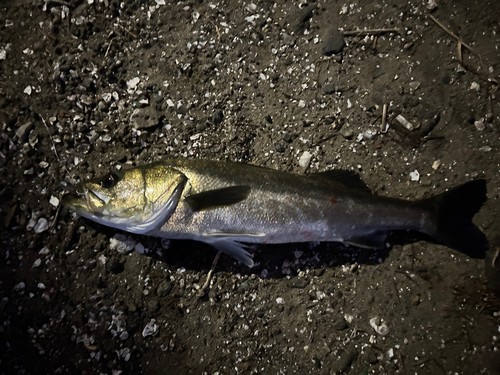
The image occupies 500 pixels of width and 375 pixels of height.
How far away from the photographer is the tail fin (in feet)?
9.20

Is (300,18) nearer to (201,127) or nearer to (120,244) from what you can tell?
(201,127)

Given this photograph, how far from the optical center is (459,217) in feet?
9.29

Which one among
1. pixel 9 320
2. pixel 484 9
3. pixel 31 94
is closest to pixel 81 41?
pixel 31 94

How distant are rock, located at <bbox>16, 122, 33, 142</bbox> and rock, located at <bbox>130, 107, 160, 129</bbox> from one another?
1.16 metres

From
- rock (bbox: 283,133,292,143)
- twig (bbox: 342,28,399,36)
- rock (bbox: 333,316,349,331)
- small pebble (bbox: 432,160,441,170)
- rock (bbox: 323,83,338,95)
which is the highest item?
twig (bbox: 342,28,399,36)

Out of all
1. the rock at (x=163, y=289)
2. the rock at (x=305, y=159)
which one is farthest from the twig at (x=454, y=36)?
the rock at (x=163, y=289)

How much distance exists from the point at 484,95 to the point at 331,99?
5.24 ft

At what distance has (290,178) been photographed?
2695 millimetres

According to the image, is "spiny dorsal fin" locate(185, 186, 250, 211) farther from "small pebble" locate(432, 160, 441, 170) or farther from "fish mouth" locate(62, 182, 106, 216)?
"small pebble" locate(432, 160, 441, 170)

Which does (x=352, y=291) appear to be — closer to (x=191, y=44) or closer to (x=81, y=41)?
(x=191, y=44)

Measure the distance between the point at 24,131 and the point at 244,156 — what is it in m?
2.51

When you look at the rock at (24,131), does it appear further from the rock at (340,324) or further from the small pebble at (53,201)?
the rock at (340,324)

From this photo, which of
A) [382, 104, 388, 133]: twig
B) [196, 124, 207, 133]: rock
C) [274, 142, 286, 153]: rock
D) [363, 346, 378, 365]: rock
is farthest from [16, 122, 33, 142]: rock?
[363, 346, 378, 365]: rock

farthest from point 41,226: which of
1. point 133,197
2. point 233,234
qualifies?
point 233,234
